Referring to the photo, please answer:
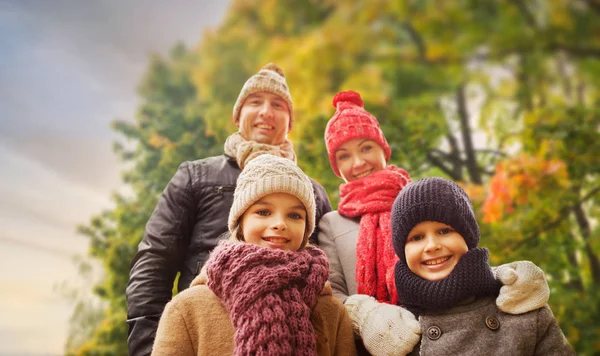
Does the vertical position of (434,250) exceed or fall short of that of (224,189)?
it falls short

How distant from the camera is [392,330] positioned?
64.8 inches

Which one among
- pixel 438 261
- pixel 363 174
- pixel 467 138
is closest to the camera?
pixel 438 261

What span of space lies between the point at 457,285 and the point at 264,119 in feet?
4.15

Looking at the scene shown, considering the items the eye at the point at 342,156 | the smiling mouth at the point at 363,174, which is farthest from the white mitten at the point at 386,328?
the eye at the point at 342,156

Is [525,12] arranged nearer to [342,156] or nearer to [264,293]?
[342,156]

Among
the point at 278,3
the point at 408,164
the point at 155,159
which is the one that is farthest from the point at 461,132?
the point at 155,159

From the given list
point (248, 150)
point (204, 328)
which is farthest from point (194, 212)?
point (204, 328)

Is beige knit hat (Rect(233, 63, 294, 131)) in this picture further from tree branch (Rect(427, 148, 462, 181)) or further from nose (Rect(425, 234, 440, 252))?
tree branch (Rect(427, 148, 462, 181))

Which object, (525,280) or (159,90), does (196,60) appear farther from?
(525,280)

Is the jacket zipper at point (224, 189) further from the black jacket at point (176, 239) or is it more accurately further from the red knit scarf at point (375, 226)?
the red knit scarf at point (375, 226)

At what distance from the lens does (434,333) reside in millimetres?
1624

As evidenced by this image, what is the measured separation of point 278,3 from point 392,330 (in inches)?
232

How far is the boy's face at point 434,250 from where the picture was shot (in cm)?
169

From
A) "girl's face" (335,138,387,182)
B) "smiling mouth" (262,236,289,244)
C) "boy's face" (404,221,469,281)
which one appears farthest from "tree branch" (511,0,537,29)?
"smiling mouth" (262,236,289,244)
